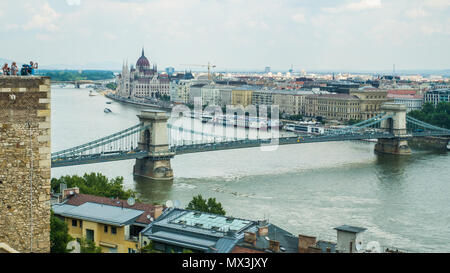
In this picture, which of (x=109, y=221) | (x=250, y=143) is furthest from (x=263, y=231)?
(x=250, y=143)

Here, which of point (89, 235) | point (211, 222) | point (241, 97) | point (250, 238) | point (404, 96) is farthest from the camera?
point (241, 97)

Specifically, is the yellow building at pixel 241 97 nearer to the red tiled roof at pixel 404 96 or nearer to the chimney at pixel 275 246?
the red tiled roof at pixel 404 96

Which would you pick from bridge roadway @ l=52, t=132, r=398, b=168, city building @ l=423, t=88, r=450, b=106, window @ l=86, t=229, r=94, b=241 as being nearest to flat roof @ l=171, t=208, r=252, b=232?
window @ l=86, t=229, r=94, b=241

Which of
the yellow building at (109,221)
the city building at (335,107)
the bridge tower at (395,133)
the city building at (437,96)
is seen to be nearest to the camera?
the yellow building at (109,221)

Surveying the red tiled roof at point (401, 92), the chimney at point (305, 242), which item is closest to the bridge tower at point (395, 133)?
the chimney at point (305, 242)

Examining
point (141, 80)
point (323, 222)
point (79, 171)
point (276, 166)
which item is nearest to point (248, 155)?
point (276, 166)

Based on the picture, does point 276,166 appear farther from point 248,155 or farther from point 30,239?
point 30,239

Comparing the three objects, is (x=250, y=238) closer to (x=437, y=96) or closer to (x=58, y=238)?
(x=58, y=238)
